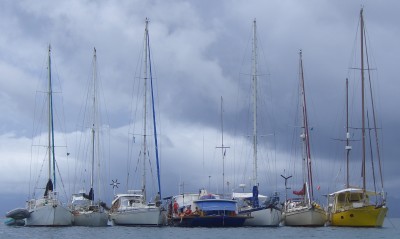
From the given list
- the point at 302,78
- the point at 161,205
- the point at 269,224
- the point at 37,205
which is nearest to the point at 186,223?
the point at 161,205

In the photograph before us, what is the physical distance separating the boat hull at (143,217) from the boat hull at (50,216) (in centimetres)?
675

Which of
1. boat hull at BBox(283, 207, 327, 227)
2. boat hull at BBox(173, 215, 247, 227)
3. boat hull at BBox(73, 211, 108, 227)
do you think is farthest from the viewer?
boat hull at BBox(73, 211, 108, 227)

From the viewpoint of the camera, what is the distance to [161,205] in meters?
88.2

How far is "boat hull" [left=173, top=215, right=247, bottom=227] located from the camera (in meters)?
83.9

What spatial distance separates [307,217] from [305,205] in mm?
3109

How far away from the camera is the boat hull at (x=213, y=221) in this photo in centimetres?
8388

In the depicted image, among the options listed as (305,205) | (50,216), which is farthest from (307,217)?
(50,216)

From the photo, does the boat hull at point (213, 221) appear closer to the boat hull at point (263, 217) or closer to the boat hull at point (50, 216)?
the boat hull at point (263, 217)

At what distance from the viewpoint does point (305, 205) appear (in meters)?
92.4

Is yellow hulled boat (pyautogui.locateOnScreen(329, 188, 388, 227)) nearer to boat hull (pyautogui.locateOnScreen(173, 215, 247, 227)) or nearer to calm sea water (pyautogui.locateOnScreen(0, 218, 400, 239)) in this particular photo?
calm sea water (pyautogui.locateOnScreen(0, 218, 400, 239))

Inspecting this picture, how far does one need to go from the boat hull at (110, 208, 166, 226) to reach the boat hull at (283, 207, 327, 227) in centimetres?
1658

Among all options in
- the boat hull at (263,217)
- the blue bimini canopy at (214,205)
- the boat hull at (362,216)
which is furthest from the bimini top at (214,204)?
the boat hull at (362,216)

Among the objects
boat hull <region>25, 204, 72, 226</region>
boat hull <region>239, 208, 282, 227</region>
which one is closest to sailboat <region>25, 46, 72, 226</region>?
boat hull <region>25, 204, 72, 226</region>

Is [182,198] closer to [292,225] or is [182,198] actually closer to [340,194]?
[292,225]
